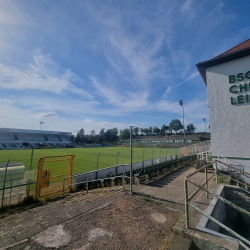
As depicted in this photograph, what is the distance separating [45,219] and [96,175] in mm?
5697

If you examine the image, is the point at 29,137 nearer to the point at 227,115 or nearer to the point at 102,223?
the point at 227,115

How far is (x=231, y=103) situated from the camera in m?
10.6

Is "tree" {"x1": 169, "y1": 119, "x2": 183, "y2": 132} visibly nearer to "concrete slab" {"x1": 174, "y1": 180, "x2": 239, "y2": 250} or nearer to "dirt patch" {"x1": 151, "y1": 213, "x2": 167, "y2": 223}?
"dirt patch" {"x1": 151, "y1": 213, "x2": 167, "y2": 223}

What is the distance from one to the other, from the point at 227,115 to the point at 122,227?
10.6 meters

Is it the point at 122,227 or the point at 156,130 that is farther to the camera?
the point at 156,130

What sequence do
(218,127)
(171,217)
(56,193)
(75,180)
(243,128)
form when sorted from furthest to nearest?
(218,127)
(243,128)
(75,180)
(56,193)
(171,217)

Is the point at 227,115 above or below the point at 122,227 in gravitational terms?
above

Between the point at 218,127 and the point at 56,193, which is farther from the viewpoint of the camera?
the point at 218,127

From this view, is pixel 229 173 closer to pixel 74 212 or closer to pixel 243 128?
pixel 243 128

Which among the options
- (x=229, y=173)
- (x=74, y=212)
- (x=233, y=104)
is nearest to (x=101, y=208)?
(x=74, y=212)

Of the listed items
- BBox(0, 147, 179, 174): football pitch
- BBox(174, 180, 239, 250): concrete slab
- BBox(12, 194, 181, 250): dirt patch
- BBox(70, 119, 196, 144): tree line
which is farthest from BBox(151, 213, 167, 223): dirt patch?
BBox(70, 119, 196, 144): tree line

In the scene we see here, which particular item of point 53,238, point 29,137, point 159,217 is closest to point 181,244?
point 159,217

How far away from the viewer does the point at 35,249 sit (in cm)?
313

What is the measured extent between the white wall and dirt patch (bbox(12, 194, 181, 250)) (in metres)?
8.14
